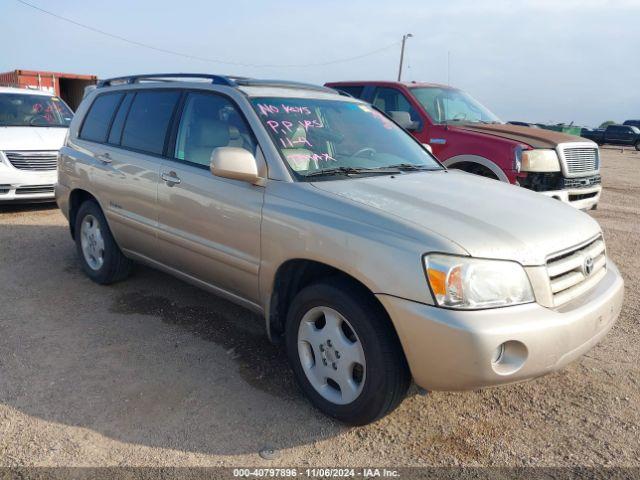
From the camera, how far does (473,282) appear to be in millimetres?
2455

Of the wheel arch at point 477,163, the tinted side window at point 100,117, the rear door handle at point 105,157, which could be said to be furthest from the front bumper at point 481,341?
the wheel arch at point 477,163

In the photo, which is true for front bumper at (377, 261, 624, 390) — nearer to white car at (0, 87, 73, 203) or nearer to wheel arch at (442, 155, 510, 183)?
wheel arch at (442, 155, 510, 183)

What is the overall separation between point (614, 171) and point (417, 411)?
1707cm

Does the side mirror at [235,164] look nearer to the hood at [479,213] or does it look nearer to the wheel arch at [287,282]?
the hood at [479,213]

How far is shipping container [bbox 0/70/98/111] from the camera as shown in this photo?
1783cm

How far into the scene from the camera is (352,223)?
2.74m

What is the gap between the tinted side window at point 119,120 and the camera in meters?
4.56

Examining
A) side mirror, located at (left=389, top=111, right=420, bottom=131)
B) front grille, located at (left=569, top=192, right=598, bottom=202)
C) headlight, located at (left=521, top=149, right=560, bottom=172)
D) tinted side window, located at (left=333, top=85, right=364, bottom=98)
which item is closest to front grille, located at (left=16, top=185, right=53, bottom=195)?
tinted side window, located at (left=333, top=85, right=364, bottom=98)

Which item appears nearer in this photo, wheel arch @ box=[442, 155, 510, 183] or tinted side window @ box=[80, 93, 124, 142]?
tinted side window @ box=[80, 93, 124, 142]

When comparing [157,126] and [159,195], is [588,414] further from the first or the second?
[157,126]

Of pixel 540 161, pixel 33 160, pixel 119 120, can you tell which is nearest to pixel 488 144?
pixel 540 161

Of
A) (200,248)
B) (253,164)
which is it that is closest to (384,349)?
(253,164)

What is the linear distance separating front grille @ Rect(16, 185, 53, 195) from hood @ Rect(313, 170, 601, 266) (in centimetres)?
603

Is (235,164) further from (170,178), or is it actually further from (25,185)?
(25,185)
